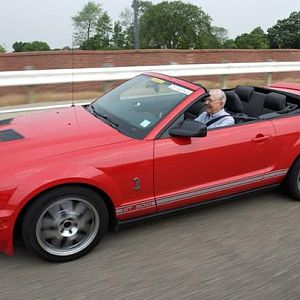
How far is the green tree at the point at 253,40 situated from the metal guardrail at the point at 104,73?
222 feet

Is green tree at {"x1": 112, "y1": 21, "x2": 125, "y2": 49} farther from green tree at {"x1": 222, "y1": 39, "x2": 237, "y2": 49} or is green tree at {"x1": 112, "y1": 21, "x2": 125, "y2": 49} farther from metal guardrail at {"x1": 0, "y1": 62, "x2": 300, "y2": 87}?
metal guardrail at {"x1": 0, "y1": 62, "x2": 300, "y2": 87}

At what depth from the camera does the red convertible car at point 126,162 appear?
3.21 meters

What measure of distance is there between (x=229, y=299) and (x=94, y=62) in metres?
10.3

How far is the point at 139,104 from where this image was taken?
424cm

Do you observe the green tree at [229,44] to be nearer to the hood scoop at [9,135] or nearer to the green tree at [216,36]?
the green tree at [216,36]

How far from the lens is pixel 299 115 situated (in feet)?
15.0

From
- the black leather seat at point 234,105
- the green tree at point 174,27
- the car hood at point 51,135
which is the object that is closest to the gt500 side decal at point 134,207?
the car hood at point 51,135

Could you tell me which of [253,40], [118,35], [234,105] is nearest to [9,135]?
[234,105]

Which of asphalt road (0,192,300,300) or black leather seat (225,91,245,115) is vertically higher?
black leather seat (225,91,245,115)

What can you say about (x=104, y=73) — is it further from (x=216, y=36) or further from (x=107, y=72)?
(x=216, y=36)

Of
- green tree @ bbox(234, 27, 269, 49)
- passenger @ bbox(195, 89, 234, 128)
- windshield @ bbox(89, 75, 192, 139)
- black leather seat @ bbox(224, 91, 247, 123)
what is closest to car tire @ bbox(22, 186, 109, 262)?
windshield @ bbox(89, 75, 192, 139)

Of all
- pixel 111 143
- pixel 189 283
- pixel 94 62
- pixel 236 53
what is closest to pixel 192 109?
pixel 111 143

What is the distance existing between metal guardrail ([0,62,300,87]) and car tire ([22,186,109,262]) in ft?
15.7

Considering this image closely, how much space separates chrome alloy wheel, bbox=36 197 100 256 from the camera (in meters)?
3.28
